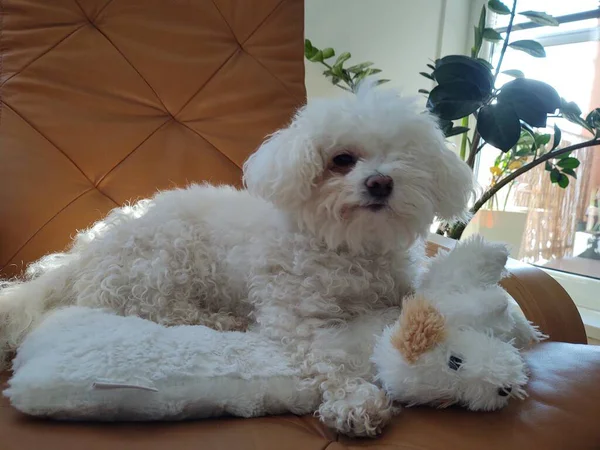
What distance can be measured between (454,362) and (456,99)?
1.00 meters

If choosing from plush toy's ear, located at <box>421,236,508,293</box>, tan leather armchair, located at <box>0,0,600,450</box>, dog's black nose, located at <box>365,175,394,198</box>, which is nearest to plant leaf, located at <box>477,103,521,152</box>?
tan leather armchair, located at <box>0,0,600,450</box>

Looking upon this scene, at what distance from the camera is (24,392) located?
634mm

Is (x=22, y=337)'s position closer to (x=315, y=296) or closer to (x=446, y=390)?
(x=315, y=296)

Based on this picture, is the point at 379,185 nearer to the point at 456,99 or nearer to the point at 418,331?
the point at 418,331

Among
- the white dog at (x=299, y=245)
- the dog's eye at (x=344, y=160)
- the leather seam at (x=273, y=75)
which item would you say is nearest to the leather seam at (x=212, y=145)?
the leather seam at (x=273, y=75)

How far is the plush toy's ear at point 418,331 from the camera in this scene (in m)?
0.68

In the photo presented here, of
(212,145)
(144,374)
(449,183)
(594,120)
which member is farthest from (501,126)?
(144,374)

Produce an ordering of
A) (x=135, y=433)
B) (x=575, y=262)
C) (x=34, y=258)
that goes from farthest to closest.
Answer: (x=575, y=262)
(x=34, y=258)
(x=135, y=433)

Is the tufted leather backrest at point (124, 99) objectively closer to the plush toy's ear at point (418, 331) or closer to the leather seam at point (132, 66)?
the leather seam at point (132, 66)

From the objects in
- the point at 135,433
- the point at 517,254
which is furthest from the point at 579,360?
the point at 517,254

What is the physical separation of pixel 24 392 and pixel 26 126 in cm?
78

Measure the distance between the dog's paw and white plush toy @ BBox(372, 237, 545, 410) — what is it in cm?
3

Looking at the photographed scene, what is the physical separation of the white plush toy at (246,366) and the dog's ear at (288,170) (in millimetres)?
256

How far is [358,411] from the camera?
0.65 meters
